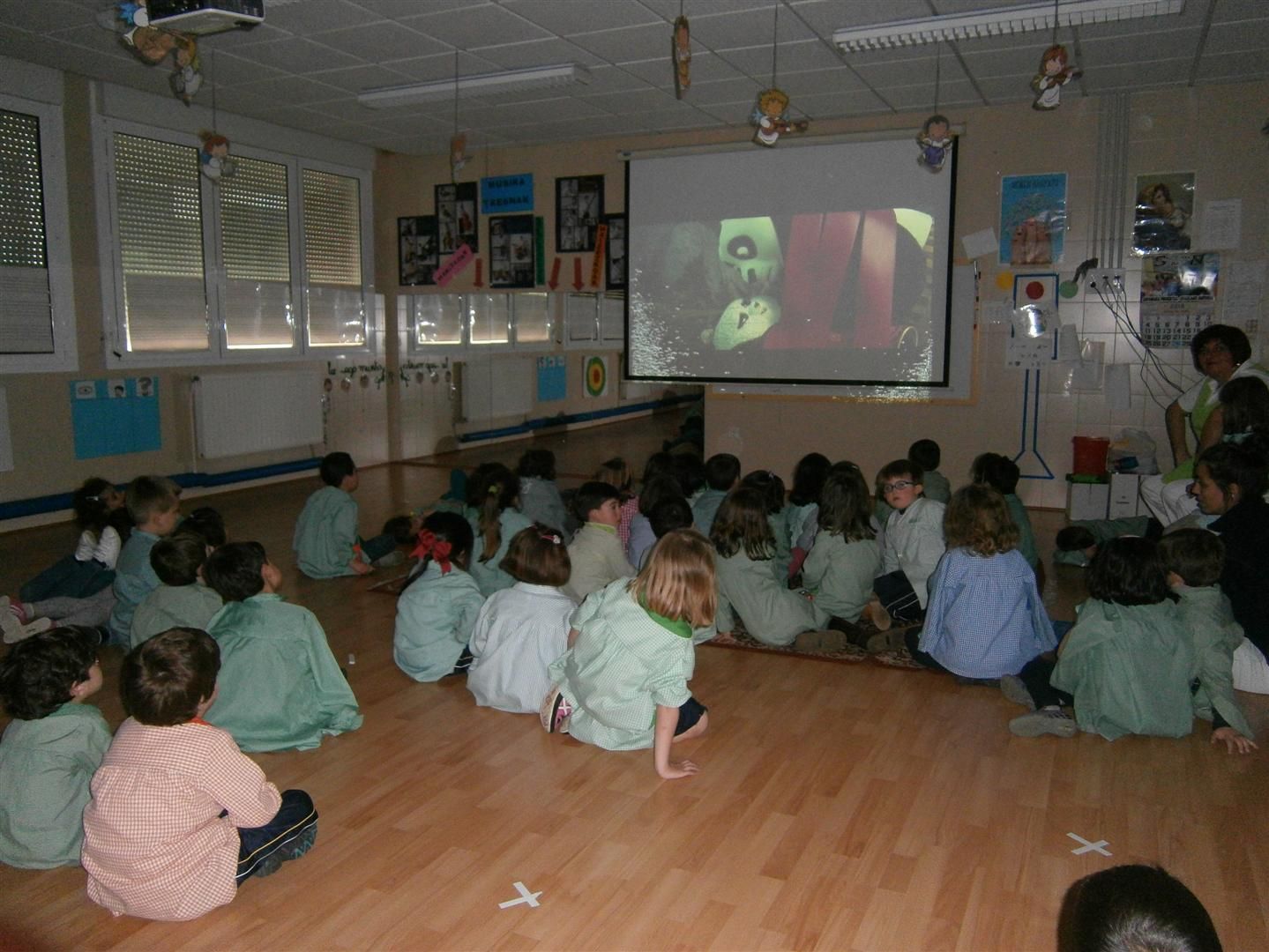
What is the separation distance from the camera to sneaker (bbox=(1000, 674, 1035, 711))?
3.42m

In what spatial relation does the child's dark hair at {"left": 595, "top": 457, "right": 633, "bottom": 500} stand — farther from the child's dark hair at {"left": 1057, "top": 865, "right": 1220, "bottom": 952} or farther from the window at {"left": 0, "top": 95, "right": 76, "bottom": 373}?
the window at {"left": 0, "top": 95, "right": 76, "bottom": 373}

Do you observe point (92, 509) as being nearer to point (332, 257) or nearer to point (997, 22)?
point (332, 257)

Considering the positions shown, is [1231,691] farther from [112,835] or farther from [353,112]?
[353,112]

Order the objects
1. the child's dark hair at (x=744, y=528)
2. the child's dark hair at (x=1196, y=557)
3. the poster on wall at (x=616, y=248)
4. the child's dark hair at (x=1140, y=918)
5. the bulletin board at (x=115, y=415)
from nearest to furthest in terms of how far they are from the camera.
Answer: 1. the child's dark hair at (x=1140, y=918)
2. the child's dark hair at (x=1196, y=557)
3. the child's dark hair at (x=744, y=528)
4. the bulletin board at (x=115, y=415)
5. the poster on wall at (x=616, y=248)

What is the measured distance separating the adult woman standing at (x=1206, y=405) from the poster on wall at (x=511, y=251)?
5129 mm

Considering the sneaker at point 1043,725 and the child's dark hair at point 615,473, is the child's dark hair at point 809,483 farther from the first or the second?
the sneaker at point 1043,725

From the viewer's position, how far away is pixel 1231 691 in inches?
122

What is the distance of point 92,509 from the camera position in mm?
4508

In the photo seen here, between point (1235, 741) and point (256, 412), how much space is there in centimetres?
712

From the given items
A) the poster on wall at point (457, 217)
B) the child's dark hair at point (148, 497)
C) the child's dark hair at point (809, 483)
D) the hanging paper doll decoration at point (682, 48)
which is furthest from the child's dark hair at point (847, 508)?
the poster on wall at point (457, 217)

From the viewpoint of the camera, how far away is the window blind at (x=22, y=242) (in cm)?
611

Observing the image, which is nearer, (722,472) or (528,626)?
(528,626)

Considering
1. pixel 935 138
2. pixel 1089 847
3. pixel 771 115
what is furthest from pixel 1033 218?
pixel 1089 847

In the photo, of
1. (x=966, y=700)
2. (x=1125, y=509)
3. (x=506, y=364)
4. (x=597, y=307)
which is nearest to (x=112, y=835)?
(x=966, y=700)
